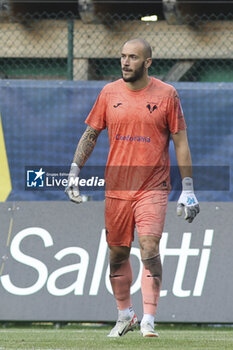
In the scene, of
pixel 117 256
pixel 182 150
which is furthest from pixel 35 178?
pixel 182 150

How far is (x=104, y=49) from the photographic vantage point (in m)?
12.2

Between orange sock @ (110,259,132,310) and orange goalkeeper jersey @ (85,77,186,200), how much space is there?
57 centimetres

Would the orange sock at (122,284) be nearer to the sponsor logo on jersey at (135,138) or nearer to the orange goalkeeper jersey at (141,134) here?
the orange goalkeeper jersey at (141,134)

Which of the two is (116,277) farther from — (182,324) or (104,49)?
(104,49)

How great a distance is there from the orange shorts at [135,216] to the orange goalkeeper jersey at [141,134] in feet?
0.21

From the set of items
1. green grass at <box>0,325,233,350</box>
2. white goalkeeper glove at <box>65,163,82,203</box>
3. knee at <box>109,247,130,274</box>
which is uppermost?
white goalkeeper glove at <box>65,163,82,203</box>

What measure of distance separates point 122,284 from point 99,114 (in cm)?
131

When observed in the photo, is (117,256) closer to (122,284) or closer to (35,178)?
(122,284)

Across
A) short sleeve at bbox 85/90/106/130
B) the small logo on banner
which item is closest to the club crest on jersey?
short sleeve at bbox 85/90/106/130

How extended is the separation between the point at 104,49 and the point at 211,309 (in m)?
3.69

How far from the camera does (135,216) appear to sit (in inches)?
306

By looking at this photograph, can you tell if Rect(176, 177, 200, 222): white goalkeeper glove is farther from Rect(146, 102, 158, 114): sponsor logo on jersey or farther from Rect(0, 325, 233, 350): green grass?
Rect(0, 325, 233, 350): green grass

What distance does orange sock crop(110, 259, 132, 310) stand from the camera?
7.92 m

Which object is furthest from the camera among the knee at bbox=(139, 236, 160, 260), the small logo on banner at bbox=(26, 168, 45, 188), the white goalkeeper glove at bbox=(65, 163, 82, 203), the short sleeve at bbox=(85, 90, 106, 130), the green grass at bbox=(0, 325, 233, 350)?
the small logo on banner at bbox=(26, 168, 45, 188)
